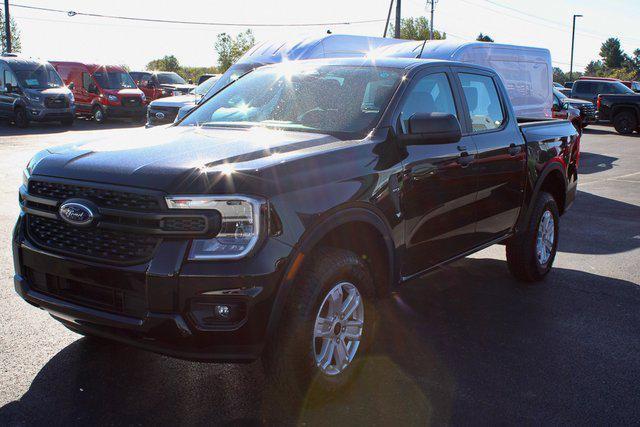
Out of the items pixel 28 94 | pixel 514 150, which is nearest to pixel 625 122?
pixel 28 94

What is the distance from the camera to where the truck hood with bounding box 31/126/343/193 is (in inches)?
124

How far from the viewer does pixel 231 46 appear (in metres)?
78.7

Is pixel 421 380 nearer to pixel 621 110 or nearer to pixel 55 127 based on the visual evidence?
pixel 55 127

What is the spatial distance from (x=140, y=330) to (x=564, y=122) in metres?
5.00

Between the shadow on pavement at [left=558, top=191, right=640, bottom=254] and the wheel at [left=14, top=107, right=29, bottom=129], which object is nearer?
the shadow on pavement at [left=558, top=191, right=640, bottom=254]

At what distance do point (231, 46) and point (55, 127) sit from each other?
57.7 metres

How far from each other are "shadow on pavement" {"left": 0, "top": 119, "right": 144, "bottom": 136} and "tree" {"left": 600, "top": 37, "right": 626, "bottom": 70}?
349 feet

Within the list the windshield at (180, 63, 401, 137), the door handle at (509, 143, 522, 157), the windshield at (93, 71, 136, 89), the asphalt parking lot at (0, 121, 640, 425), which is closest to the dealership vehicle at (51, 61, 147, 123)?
the windshield at (93, 71, 136, 89)

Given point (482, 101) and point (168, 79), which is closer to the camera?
point (482, 101)

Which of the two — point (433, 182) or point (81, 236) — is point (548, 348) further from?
point (81, 236)

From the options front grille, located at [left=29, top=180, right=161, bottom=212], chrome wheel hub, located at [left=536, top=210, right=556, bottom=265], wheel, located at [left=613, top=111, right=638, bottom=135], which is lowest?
wheel, located at [left=613, top=111, right=638, bottom=135]

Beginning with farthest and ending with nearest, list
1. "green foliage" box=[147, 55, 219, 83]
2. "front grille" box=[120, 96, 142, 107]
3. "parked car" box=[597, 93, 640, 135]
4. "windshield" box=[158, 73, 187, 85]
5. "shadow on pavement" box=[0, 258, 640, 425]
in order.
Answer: "green foliage" box=[147, 55, 219, 83] → "windshield" box=[158, 73, 187, 85] → "parked car" box=[597, 93, 640, 135] → "front grille" box=[120, 96, 142, 107] → "shadow on pavement" box=[0, 258, 640, 425]

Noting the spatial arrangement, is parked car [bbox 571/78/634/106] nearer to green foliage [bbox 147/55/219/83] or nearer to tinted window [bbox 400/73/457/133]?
tinted window [bbox 400/73/457/133]

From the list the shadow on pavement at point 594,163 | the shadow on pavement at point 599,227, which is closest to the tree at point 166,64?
the shadow on pavement at point 594,163
